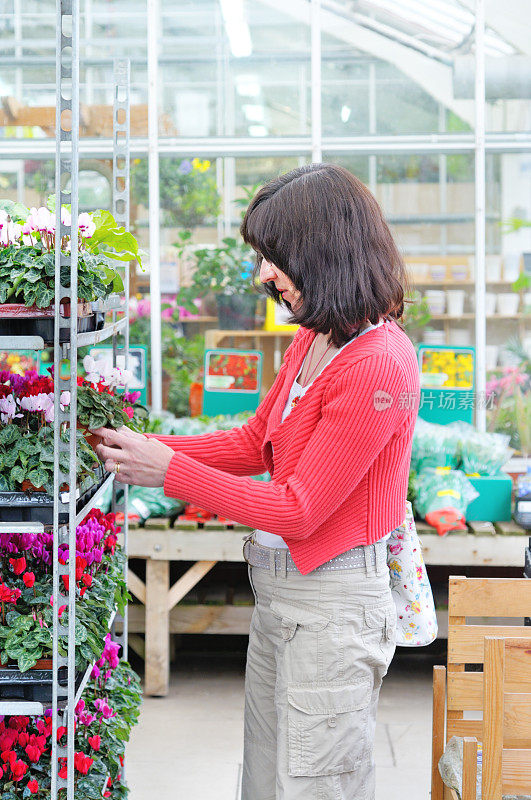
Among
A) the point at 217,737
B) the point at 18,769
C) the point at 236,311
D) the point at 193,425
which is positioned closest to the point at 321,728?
the point at 18,769

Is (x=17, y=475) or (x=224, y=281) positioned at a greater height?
(x=224, y=281)

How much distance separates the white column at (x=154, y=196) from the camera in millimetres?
4613

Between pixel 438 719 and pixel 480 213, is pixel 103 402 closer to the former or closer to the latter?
pixel 438 719

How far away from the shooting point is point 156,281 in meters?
4.68

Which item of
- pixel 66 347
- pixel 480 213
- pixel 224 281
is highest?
pixel 480 213

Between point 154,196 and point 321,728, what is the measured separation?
11.3 feet

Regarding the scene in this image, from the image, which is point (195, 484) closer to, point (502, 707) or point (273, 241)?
point (273, 241)

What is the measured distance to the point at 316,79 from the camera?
182 inches

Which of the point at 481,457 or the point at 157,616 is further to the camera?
the point at 481,457

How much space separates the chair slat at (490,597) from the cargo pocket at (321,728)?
446mm

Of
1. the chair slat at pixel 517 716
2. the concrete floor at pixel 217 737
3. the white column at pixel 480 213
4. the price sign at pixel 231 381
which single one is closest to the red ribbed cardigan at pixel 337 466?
the chair slat at pixel 517 716

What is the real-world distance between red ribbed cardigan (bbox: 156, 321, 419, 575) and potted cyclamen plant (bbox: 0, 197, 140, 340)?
364 mm

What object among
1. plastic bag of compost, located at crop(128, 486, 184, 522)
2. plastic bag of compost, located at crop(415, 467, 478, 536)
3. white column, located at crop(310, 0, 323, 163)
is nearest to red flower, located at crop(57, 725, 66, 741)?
plastic bag of compost, located at crop(128, 486, 184, 522)

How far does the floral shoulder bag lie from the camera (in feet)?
6.06
